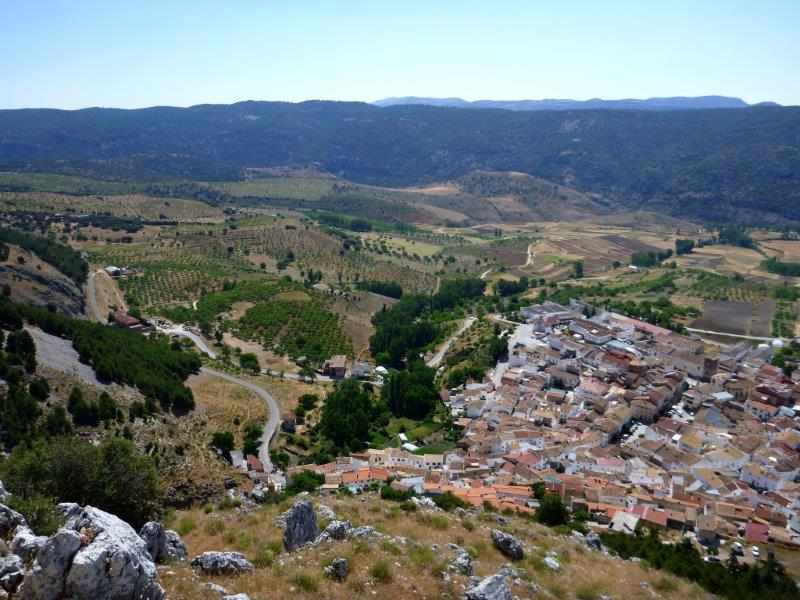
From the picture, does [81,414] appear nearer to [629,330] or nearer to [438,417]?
[438,417]

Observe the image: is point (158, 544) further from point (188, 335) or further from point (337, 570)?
point (188, 335)

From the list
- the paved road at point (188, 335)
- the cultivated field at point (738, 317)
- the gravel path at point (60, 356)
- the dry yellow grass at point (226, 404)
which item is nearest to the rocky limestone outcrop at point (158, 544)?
the dry yellow grass at point (226, 404)

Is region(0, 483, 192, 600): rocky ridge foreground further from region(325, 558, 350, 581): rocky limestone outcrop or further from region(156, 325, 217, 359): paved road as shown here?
region(156, 325, 217, 359): paved road

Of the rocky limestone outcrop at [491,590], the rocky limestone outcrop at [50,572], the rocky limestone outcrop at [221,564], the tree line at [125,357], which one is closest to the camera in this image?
the rocky limestone outcrop at [50,572]

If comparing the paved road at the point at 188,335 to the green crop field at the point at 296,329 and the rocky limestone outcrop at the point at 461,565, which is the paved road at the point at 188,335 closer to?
the green crop field at the point at 296,329

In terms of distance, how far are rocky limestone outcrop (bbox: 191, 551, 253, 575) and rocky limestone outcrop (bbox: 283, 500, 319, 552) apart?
3.15 metres

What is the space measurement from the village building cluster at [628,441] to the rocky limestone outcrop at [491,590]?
2073 centimetres

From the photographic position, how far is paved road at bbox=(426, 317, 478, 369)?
73062 millimetres

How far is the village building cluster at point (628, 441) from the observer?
39625mm

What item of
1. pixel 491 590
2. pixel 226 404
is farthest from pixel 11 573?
pixel 226 404

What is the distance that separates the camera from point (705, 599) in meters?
23.3

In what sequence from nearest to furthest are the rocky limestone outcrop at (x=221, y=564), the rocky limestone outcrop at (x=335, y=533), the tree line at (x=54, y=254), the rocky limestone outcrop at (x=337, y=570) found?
1. the rocky limestone outcrop at (x=221, y=564)
2. the rocky limestone outcrop at (x=337, y=570)
3. the rocky limestone outcrop at (x=335, y=533)
4. the tree line at (x=54, y=254)

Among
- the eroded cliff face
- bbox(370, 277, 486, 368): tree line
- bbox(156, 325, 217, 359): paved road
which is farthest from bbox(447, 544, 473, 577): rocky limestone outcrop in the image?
the eroded cliff face

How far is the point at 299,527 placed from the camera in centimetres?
1962
